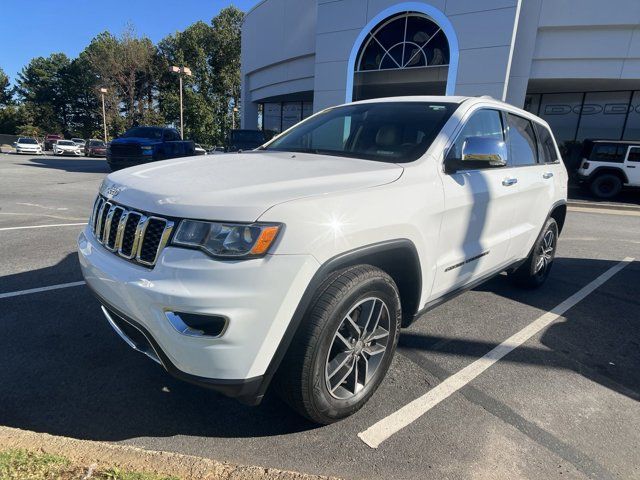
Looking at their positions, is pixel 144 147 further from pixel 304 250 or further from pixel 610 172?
pixel 610 172

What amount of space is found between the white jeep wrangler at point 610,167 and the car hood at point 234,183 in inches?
605

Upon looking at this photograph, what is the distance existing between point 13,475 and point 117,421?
0.58 meters

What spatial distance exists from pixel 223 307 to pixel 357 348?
905 millimetres

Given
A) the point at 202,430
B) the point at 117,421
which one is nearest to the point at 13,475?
the point at 117,421

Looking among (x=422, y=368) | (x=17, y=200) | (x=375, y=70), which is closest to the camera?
(x=422, y=368)

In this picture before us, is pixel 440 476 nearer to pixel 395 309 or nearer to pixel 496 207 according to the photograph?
pixel 395 309

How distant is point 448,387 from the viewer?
271cm

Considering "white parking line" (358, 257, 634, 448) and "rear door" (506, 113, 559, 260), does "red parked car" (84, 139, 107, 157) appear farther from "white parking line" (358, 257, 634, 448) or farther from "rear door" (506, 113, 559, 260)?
"white parking line" (358, 257, 634, 448)

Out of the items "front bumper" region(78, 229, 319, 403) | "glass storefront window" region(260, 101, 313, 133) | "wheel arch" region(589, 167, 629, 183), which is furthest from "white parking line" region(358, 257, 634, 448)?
"glass storefront window" region(260, 101, 313, 133)

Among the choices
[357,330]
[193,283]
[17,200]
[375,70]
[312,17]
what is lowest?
[17,200]

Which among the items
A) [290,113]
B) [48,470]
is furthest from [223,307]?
[290,113]

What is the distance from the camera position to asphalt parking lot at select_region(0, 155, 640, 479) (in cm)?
211

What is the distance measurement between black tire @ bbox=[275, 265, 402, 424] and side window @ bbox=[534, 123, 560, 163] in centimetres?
292

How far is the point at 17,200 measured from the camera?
363 inches
